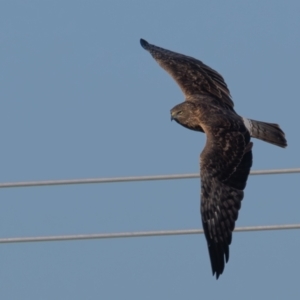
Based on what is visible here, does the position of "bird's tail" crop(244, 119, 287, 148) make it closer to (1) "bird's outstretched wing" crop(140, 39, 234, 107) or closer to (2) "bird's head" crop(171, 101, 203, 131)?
(2) "bird's head" crop(171, 101, 203, 131)

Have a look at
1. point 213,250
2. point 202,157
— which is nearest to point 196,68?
point 202,157

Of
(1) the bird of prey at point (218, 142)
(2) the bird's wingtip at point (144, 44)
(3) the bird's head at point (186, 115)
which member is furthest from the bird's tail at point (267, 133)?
(2) the bird's wingtip at point (144, 44)

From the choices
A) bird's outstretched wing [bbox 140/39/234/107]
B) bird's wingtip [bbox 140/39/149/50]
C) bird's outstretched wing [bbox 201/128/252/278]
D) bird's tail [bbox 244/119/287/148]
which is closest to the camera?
bird's outstretched wing [bbox 201/128/252/278]

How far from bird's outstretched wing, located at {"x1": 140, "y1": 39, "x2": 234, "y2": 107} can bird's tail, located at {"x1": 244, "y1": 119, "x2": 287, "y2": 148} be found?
0.65 m

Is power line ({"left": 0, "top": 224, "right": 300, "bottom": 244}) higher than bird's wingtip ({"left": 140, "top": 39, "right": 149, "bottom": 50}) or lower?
lower

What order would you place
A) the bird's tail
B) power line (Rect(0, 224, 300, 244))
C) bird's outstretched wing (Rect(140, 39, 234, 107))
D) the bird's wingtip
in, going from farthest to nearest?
the bird's wingtip, bird's outstretched wing (Rect(140, 39, 234, 107)), the bird's tail, power line (Rect(0, 224, 300, 244))

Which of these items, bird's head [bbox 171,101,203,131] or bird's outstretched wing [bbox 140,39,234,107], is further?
bird's outstretched wing [bbox 140,39,234,107]

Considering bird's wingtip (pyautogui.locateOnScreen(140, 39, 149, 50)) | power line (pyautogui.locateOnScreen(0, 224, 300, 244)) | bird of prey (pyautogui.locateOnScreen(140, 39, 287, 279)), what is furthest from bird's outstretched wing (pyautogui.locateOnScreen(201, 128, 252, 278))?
bird's wingtip (pyautogui.locateOnScreen(140, 39, 149, 50))

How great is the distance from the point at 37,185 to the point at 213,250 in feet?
5.92

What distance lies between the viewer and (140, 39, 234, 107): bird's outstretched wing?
9641 mm

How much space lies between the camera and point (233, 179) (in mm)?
7828

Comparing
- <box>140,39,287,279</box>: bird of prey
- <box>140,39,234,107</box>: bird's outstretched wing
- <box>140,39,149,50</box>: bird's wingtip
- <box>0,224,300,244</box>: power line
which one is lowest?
<box>0,224,300,244</box>: power line

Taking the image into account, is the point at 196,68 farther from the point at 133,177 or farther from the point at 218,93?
the point at 133,177

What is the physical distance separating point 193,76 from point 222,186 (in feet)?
7.63
